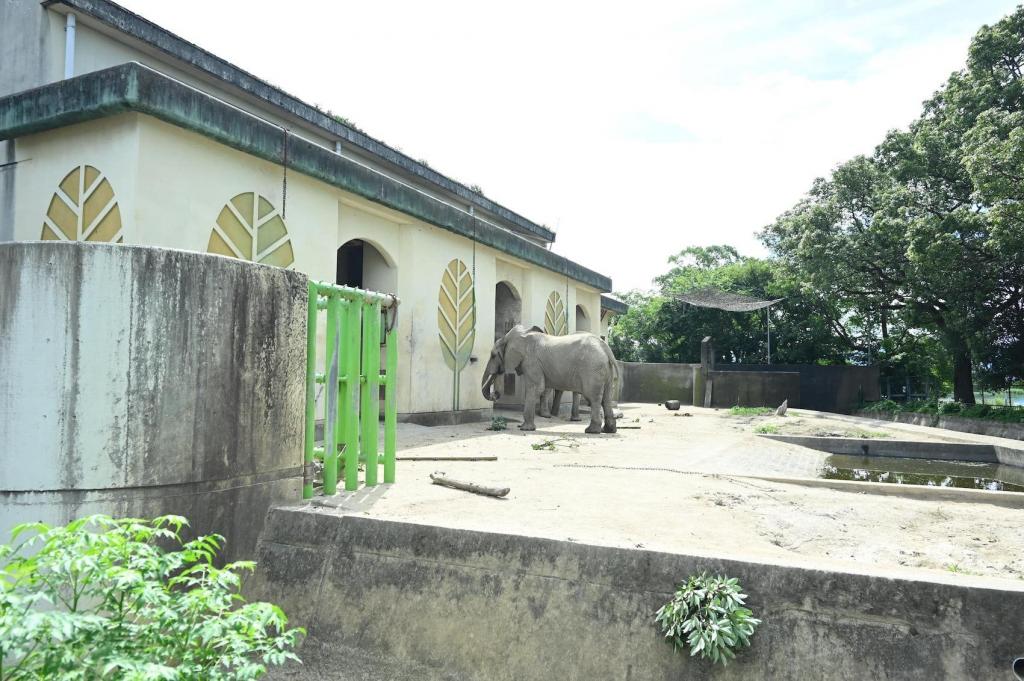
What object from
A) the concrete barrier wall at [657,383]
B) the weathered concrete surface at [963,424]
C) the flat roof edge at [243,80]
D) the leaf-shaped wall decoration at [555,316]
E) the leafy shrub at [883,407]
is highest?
the flat roof edge at [243,80]

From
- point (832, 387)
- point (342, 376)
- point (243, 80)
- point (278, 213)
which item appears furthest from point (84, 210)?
point (832, 387)

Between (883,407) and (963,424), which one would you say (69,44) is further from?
(883,407)

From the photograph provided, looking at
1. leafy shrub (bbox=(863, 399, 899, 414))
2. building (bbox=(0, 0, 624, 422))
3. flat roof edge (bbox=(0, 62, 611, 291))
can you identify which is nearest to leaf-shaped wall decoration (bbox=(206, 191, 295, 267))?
building (bbox=(0, 0, 624, 422))

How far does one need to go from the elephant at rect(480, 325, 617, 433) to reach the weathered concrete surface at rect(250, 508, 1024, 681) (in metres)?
7.32

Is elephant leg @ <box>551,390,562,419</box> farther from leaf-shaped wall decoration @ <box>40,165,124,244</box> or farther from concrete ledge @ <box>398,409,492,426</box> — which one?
leaf-shaped wall decoration @ <box>40,165,124,244</box>

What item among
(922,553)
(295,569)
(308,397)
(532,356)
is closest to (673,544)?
(922,553)

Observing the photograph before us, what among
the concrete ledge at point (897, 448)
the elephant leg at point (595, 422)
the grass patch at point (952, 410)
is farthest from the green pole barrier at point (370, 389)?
the grass patch at point (952, 410)

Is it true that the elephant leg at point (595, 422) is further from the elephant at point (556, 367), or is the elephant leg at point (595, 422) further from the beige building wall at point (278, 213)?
the beige building wall at point (278, 213)

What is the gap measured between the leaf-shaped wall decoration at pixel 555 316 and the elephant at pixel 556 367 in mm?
3915

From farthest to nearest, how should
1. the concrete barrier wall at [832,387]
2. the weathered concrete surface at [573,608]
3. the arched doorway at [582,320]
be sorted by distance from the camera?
Answer: the concrete barrier wall at [832,387] < the arched doorway at [582,320] < the weathered concrete surface at [573,608]

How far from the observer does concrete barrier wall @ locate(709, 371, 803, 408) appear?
2148cm

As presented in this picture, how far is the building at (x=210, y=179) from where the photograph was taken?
22.0ft

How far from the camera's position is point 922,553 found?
13.2 ft

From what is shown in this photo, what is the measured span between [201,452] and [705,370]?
63.9 feet
